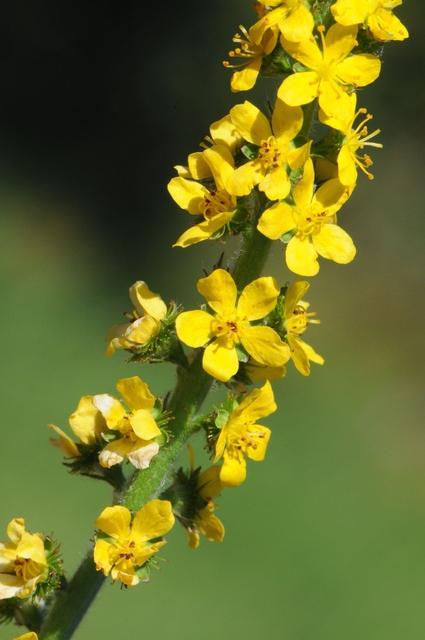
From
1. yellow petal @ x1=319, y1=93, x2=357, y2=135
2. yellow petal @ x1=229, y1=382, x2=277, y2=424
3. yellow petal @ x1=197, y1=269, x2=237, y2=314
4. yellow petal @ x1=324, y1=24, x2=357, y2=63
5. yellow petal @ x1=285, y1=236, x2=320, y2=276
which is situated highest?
yellow petal @ x1=324, y1=24, x2=357, y2=63

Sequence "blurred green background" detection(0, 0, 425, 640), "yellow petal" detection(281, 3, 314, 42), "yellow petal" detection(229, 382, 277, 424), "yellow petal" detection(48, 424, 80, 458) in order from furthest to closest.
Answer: "blurred green background" detection(0, 0, 425, 640), "yellow petal" detection(48, 424, 80, 458), "yellow petal" detection(229, 382, 277, 424), "yellow petal" detection(281, 3, 314, 42)

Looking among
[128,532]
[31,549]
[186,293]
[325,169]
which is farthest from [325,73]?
[186,293]

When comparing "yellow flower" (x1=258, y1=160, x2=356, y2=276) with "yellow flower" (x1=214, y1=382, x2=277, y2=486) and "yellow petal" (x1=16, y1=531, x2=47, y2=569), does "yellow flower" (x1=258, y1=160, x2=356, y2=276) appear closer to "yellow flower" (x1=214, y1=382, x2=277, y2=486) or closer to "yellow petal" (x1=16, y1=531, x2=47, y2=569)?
"yellow flower" (x1=214, y1=382, x2=277, y2=486)

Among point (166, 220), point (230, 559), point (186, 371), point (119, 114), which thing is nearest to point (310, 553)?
point (230, 559)

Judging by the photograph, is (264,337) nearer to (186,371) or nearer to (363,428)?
(186,371)

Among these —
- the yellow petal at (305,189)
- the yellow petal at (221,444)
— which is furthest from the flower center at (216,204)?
the yellow petal at (221,444)

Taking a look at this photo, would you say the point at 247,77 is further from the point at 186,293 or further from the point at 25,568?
the point at 186,293

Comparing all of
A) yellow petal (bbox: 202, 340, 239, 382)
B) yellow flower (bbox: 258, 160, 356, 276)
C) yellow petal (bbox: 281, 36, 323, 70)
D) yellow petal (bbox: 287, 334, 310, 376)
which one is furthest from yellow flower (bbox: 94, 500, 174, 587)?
yellow petal (bbox: 281, 36, 323, 70)
